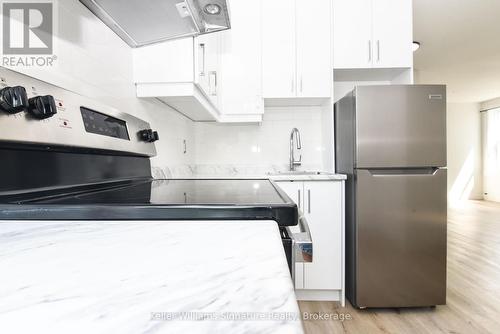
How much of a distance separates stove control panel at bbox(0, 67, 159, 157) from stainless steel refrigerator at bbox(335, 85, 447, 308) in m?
1.40

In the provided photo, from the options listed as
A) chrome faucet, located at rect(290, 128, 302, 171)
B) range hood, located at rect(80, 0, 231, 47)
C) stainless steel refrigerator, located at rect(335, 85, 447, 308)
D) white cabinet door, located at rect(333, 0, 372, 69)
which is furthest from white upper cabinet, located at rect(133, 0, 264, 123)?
stainless steel refrigerator, located at rect(335, 85, 447, 308)

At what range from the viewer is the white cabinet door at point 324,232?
1830 mm

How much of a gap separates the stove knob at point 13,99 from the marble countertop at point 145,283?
0.91ft

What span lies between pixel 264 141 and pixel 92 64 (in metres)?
1.61

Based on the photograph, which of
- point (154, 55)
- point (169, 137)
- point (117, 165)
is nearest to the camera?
point (117, 165)

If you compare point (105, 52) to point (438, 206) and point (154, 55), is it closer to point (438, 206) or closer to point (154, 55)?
point (154, 55)

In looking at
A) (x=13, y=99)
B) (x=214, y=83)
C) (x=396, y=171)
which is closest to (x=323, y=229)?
(x=396, y=171)

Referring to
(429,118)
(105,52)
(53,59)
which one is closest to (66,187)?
(53,59)

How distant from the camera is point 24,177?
1.96ft

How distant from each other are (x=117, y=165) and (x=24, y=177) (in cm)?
37

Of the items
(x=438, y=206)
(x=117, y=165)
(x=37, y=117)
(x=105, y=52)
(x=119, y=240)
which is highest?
(x=105, y=52)

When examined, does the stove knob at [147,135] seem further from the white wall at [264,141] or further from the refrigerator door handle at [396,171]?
the refrigerator door handle at [396,171]

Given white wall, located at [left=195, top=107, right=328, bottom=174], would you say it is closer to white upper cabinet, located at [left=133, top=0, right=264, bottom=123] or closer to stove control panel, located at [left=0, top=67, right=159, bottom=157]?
white upper cabinet, located at [left=133, top=0, right=264, bottom=123]
